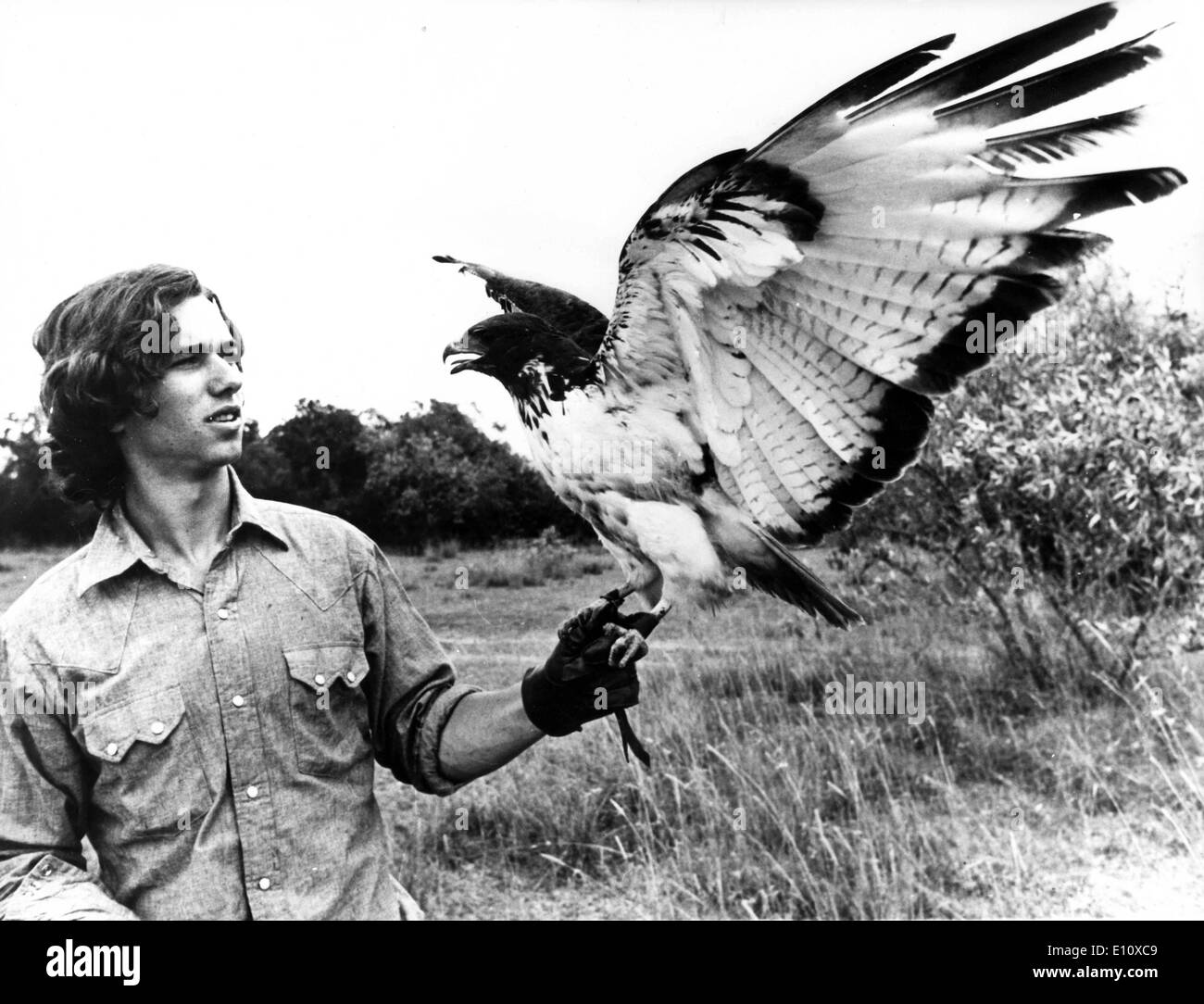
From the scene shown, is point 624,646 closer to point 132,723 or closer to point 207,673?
point 207,673

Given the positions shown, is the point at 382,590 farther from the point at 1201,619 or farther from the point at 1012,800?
the point at 1201,619

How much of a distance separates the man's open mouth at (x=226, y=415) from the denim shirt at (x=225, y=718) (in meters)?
0.16

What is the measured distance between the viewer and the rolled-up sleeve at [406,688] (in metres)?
2.19

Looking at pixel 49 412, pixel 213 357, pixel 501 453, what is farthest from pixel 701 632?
pixel 49 412

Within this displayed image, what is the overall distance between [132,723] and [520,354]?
1.10 metres

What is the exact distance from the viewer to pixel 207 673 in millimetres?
2170

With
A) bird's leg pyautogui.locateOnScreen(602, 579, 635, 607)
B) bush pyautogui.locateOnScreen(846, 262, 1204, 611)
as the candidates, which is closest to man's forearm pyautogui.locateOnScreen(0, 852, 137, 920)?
bird's leg pyautogui.locateOnScreen(602, 579, 635, 607)

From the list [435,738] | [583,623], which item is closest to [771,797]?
[583,623]

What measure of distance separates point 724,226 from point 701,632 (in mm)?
890

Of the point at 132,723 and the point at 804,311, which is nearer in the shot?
the point at 132,723

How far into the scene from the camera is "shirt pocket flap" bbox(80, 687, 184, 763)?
207 cm

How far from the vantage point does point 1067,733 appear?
100 inches
